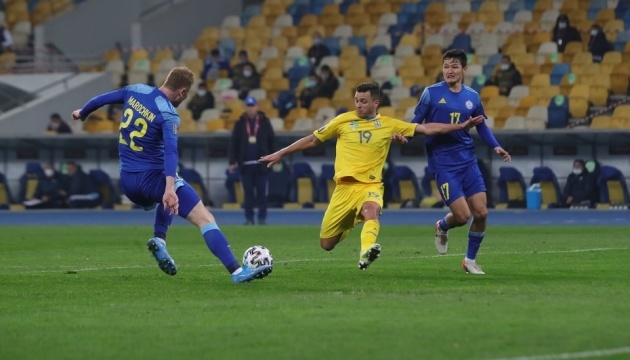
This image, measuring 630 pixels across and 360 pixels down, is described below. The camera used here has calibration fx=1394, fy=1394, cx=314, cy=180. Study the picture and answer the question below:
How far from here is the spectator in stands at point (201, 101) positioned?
3616 cm

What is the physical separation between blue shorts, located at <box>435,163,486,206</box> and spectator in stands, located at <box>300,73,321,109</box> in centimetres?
2041

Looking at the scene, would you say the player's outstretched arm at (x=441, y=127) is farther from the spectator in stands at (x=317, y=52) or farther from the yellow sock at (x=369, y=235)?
the spectator in stands at (x=317, y=52)

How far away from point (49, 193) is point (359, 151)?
22675mm

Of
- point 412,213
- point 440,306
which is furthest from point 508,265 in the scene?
point 412,213

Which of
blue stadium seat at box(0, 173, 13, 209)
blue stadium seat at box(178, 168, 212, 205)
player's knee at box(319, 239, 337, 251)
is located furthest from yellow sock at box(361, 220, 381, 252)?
blue stadium seat at box(0, 173, 13, 209)

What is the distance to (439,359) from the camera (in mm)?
7945

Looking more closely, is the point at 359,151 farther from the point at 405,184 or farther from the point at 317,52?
the point at 317,52

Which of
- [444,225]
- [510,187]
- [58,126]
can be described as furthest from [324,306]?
[58,126]

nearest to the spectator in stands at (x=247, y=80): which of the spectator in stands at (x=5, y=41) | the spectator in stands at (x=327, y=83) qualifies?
the spectator in stands at (x=327, y=83)

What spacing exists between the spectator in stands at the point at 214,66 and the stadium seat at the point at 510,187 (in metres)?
8.83

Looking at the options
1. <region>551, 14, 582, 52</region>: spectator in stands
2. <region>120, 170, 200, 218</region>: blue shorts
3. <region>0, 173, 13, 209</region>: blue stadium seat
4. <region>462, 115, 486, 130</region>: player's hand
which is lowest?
<region>0, 173, 13, 209</region>: blue stadium seat

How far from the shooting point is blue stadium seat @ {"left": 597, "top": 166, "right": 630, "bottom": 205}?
3058 cm

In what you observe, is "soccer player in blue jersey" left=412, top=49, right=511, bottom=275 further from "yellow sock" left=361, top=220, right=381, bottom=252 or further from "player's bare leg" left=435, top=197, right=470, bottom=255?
"yellow sock" left=361, top=220, right=381, bottom=252

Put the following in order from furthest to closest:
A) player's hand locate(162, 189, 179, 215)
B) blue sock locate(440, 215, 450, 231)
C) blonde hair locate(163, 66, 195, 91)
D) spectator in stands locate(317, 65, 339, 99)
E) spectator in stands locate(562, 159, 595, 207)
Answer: spectator in stands locate(317, 65, 339, 99) → spectator in stands locate(562, 159, 595, 207) → blue sock locate(440, 215, 450, 231) → blonde hair locate(163, 66, 195, 91) → player's hand locate(162, 189, 179, 215)
